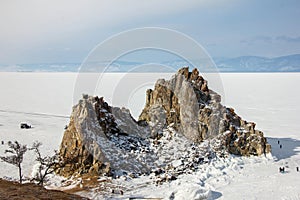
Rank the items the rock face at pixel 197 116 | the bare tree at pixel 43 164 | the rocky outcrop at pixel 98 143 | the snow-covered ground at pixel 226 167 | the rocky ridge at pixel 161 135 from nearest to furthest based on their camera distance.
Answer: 1. the bare tree at pixel 43 164
2. the snow-covered ground at pixel 226 167
3. the rocky outcrop at pixel 98 143
4. the rocky ridge at pixel 161 135
5. the rock face at pixel 197 116

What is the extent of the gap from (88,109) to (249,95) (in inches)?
2733

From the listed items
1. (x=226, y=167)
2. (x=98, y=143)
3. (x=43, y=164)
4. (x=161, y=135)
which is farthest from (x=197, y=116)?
(x=43, y=164)

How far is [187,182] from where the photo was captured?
24.1 m

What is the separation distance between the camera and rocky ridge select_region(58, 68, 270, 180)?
2622 cm

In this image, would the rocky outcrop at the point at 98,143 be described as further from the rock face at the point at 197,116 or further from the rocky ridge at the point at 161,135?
the rock face at the point at 197,116

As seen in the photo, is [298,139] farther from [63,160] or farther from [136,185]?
[63,160]

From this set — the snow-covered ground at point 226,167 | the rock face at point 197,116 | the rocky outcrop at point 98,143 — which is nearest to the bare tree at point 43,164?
the rocky outcrop at point 98,143

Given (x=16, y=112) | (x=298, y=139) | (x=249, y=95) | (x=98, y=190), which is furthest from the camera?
(x=249, y=95)

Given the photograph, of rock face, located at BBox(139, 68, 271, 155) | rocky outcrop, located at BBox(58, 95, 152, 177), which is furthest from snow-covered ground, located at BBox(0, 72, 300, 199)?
rocky outcrop, located at BBox(58, 95, 152, 177)

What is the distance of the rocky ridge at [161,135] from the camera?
26219 millimetres

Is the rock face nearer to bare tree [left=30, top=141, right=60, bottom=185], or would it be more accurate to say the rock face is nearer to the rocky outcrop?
the rocky outcrop

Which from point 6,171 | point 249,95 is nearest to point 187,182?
point 6,171

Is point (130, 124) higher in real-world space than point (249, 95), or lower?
lower

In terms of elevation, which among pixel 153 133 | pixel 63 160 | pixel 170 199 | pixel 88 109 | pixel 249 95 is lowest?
pixel 170 199
